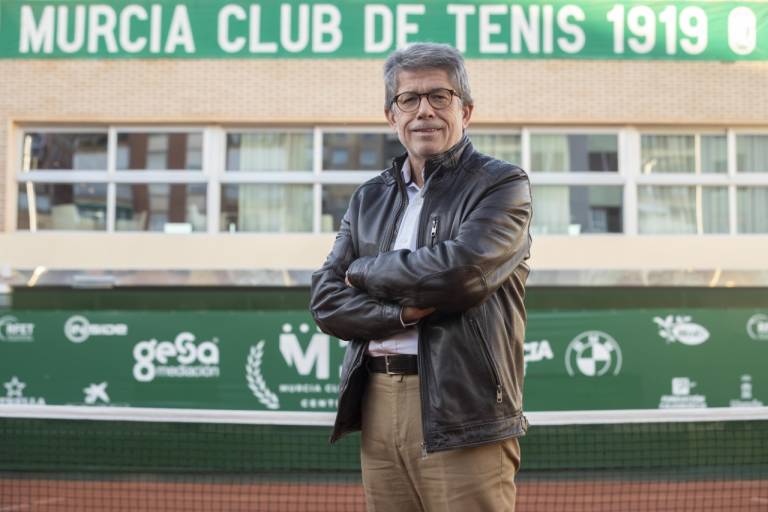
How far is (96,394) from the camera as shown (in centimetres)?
1078

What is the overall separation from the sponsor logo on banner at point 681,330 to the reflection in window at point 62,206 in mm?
7864

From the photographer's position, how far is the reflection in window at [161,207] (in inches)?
513

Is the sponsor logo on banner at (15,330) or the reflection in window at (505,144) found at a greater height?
the reflection in window at (505,144)

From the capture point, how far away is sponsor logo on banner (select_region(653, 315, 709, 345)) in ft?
35.4

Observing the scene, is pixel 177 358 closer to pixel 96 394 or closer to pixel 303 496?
pixel 96 394

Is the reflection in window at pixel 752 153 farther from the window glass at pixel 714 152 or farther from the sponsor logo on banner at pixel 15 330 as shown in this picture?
the sponsor logo on banner at pixel 15 330

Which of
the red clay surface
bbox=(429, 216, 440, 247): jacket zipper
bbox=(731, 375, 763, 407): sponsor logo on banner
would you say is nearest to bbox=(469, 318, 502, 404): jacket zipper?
bbox=(429, 216, 440, 247): jacket zipper

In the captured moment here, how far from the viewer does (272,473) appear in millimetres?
10555

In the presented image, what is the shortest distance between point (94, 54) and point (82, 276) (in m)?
3.16

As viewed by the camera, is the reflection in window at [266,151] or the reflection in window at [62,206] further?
the reflection in window at [266,151]

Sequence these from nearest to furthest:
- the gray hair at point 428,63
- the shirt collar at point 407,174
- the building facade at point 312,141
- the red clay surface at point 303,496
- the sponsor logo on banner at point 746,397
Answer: the gray hair at point 428,63 < the shirt collar at point 407,174 < the red clay surface at point 303,496 < the sponsor logo on banner at point 746,397 < the building facade at point 312,141

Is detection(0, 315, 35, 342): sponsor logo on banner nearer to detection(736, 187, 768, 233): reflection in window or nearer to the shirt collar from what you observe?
the shirt collar

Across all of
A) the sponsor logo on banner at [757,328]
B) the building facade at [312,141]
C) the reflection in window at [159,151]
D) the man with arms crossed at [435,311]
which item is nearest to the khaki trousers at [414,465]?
the man with arms crossed at [435,311]

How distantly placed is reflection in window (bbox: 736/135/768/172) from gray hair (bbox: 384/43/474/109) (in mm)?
11716
